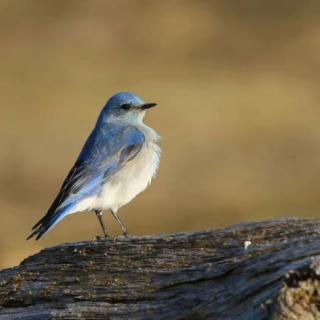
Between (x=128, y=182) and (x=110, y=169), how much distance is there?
0.56 feet

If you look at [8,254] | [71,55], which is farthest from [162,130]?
[8,254]

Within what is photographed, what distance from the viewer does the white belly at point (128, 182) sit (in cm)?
1055

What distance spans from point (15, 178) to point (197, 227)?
3.69 metres

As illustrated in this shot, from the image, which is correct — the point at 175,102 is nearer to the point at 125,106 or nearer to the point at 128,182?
the point at 125,106

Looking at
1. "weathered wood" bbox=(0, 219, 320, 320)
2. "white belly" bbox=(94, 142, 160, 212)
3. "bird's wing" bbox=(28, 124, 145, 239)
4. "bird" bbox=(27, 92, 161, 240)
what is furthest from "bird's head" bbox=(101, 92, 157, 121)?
"weathered wood" bbox=(0, 219, 320, 320)

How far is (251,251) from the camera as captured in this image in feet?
22.1

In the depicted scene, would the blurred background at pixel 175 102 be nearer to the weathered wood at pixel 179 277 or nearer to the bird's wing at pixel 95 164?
the bird's wing at pixel 95 164

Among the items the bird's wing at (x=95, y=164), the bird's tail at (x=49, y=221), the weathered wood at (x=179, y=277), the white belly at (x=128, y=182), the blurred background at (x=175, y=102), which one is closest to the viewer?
the weathered wood at (x=179, y=277)

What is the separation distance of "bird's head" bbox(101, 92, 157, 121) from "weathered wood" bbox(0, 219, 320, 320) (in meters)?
3.60

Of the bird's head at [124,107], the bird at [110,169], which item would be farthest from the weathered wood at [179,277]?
the bird's head at [124,107]

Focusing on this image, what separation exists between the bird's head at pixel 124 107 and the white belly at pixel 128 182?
1.81ft

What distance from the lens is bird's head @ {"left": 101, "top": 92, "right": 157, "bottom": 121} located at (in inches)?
450

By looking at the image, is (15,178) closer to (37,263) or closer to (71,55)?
(71,55)

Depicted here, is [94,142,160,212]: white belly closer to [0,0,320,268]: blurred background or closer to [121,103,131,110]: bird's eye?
[121,103,131,110]: bird's eye
